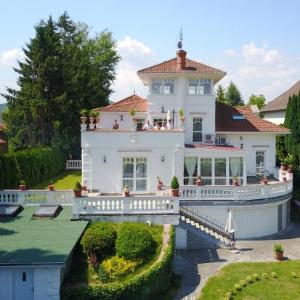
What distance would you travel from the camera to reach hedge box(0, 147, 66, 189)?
32.2 meters

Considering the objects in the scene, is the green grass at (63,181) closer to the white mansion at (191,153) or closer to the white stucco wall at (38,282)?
the white mansion at (191,153)

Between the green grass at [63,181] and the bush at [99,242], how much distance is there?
15840mm

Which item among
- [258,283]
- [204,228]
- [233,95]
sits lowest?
[258,283]

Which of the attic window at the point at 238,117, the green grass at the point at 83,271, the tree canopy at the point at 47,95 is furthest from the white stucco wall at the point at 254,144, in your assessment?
the tree canopy at the point at 47,95

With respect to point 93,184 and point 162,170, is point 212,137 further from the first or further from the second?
point 93,184

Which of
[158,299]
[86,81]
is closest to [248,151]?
[158,299]

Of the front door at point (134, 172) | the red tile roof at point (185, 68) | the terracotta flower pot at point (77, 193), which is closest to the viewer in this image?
the terracotta flower pot at point (77, 193)

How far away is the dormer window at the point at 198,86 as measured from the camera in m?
32.8

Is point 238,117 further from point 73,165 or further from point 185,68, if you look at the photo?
point 73,165

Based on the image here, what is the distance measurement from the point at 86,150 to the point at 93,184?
2.29 meters

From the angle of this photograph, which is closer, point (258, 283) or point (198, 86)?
point (258, 283)

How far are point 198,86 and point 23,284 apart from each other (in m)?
21.5

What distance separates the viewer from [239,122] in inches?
1374

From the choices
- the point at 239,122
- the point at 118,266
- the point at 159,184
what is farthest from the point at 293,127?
the point at 118,266
